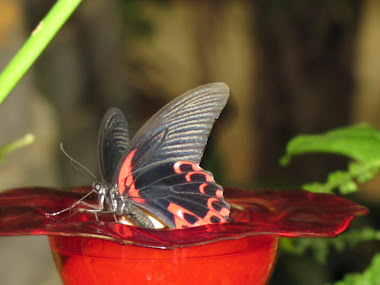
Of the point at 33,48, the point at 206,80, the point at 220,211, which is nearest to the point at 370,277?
the point at 220,211

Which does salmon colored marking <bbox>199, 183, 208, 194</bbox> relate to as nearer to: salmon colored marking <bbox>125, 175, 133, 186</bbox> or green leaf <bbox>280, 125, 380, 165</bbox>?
salmon colored marking <bbox>125, 175, 133, 186</bbox>

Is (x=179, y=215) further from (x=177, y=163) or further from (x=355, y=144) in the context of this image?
(x=355, y=144)

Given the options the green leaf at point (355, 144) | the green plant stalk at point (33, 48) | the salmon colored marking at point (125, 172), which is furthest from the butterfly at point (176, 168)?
the green leaf at point (355, 144)

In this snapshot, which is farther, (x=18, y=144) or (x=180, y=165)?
(x=18, y=144)

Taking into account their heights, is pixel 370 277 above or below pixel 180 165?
below

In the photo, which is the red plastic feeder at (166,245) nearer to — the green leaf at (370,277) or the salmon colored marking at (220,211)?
the salmon colored marking at (220,211)

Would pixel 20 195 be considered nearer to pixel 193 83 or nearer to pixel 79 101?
pixel 79 101

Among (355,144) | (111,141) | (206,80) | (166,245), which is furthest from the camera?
(206,80)
